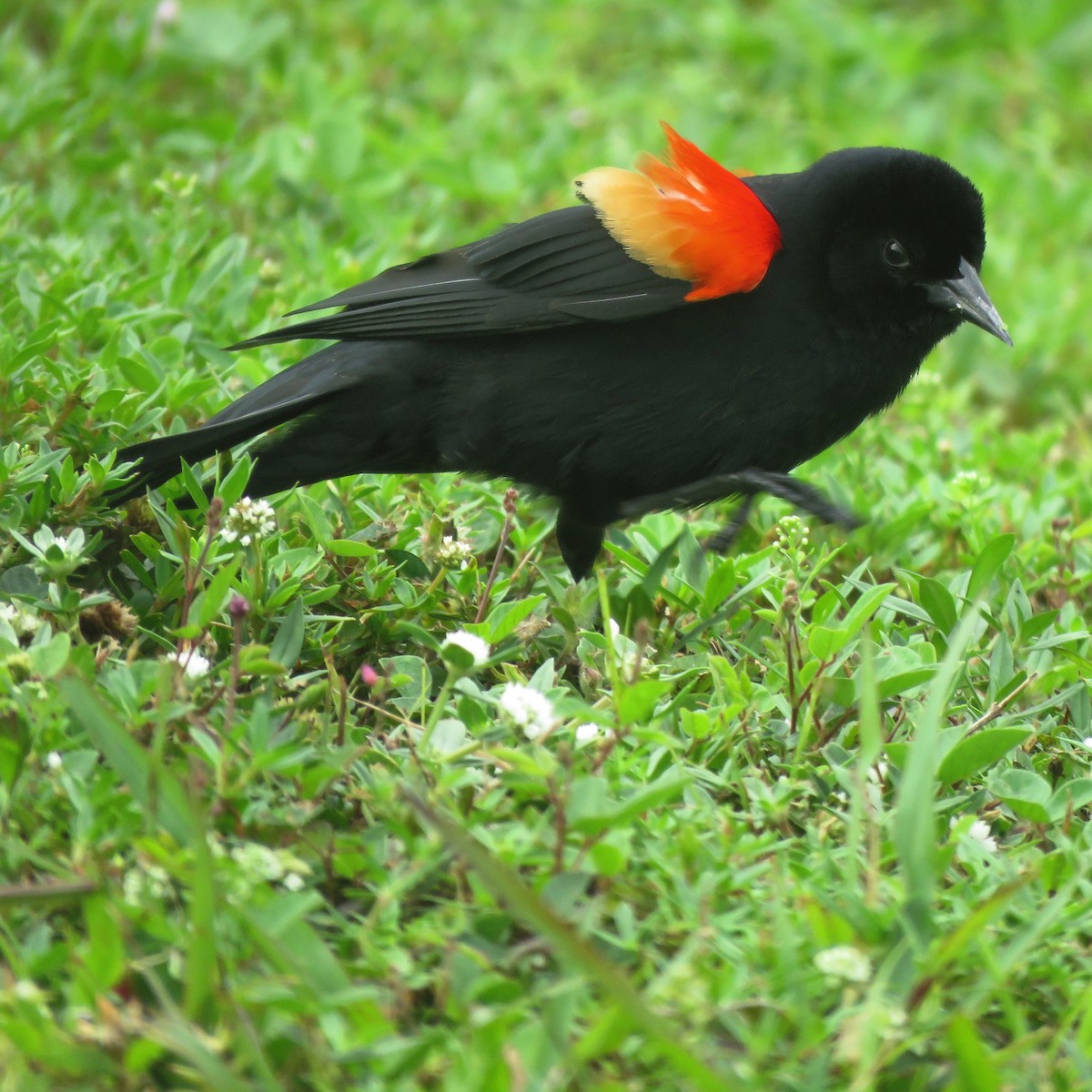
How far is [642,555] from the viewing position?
3.41 meters

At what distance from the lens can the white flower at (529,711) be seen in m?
2.33

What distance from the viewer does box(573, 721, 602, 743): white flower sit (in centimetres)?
245

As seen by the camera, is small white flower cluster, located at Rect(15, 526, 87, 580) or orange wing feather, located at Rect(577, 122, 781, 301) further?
orange wing feather, located at Rect(577, 122, 781, 301)

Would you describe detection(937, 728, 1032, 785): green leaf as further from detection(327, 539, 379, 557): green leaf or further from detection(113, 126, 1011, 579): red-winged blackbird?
detection(327, 539, 379, 557): green leaf

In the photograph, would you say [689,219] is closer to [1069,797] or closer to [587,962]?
[1069,797]

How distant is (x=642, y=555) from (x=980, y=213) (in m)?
1.14

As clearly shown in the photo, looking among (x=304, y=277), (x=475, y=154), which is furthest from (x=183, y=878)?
(x=475, y=154)

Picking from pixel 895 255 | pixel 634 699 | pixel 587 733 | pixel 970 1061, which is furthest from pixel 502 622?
pixel 895 255

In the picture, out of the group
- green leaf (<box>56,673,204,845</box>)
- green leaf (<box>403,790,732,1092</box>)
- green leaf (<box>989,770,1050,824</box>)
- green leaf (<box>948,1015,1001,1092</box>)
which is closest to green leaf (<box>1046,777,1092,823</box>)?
green leaf (<box>989,770,1050,824</box>)

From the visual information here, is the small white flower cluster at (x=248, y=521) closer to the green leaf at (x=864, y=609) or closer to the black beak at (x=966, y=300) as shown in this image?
the green leaf at (x=864, y=609)

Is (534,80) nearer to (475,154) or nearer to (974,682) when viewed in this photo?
(475,154)

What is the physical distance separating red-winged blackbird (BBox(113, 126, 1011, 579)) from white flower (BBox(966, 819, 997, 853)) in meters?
0.86

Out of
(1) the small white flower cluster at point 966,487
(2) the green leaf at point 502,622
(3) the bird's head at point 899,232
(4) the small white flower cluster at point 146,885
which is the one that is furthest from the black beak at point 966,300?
(4) the small white flower cluster at point 146,885

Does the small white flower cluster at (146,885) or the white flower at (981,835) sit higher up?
the small white flower cluster at (146,885)
